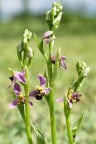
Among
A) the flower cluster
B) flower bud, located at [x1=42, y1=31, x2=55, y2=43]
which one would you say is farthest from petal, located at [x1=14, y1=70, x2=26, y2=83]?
flower bud, located at [x1=42, y1=31, x2=55, y2=43]

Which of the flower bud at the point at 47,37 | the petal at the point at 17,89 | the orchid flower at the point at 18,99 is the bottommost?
the orchid flower at the point at 18,99

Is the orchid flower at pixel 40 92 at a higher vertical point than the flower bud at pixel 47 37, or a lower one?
lower

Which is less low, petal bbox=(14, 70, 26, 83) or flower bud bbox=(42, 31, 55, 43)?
flower bud bbox=(42, 31, 55, 43)

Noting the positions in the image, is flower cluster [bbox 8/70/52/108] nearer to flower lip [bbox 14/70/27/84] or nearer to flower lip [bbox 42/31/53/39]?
flower lip [bbox 14/70/27/84]

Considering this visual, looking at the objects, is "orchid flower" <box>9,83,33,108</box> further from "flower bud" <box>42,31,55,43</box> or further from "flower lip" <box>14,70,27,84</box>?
"flower bud" <box>42,31,55,43</box>

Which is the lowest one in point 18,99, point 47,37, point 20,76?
point 18,99

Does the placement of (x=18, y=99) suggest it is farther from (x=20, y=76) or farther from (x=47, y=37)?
(x=47, y=37)

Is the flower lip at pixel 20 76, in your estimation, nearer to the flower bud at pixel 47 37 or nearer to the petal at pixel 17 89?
the petal at pixel 17 89

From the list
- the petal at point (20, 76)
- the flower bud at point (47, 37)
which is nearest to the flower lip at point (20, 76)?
the petal at point (20, 76)

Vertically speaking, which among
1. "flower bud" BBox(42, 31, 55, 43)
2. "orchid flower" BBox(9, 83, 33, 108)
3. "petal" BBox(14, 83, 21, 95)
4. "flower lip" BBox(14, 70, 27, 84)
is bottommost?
"orchid flower" BBox(9, 83, 33, 108)

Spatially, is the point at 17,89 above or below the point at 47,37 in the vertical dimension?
below

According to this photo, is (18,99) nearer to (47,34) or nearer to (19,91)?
(19,91)

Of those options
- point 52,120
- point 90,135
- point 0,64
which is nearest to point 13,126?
point 90,135

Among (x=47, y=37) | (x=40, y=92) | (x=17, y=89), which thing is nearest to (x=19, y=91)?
(x=17, y=89)
